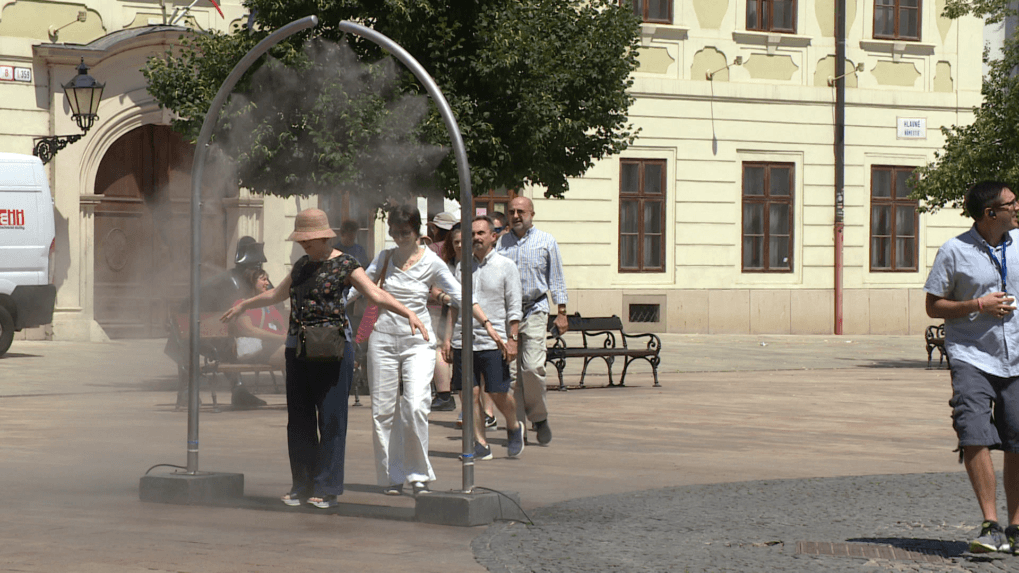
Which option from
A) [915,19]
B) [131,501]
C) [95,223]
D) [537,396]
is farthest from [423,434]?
[915,19]

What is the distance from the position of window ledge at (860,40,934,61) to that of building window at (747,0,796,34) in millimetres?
1662

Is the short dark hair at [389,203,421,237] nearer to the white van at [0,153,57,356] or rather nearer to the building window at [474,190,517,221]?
the white van at [0,153,57,356]

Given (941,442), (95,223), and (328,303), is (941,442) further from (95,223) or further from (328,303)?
(95,223)

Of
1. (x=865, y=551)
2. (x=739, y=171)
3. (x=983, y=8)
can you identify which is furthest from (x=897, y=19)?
(x=865, y=551)

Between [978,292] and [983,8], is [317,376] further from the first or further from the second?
[983,8]

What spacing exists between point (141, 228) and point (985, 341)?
54.2 feet

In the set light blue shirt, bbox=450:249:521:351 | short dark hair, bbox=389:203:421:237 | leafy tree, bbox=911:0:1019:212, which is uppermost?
leafy tree, bbox=911:0:1019:212

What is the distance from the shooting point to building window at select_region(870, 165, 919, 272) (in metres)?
30.6

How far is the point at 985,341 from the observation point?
7055mm

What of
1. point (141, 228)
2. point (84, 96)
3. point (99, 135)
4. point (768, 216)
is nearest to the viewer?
point (84, 96)

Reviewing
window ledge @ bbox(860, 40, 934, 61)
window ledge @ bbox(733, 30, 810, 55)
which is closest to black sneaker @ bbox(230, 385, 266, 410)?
window ledge @ bbox(733, 30, 810, 55)

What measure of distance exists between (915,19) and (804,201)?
4619mm

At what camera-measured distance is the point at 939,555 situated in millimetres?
6859

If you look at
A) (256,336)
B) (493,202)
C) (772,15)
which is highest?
(772,15)
